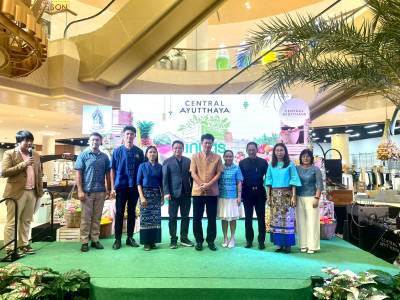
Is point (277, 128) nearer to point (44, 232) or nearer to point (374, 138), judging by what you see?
point (44, 232)

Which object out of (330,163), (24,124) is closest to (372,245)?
(330,163)

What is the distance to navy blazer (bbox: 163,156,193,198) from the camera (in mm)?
4292

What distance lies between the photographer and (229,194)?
4301 millimetres

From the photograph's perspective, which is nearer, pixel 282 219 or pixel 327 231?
pixel 282 219

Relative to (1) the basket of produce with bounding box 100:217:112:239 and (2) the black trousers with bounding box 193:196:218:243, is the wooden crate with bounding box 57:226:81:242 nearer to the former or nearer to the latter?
(1) the basket of produce with bounding box 100:217:112:239

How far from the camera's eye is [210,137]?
14.1 feet

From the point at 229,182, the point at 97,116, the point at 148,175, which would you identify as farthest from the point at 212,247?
the point at 97,116

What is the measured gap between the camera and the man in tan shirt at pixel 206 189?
4.18 meters

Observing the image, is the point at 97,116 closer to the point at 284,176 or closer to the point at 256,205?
the point at 256,205

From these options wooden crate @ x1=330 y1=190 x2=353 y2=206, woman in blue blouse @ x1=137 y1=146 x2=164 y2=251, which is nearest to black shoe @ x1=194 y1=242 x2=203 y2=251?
woman in blue blouse @ x1=137 y1=146 x2=164 y2=251

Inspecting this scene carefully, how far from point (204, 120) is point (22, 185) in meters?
3.43

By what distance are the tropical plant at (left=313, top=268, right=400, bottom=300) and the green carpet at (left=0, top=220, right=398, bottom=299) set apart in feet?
0.71

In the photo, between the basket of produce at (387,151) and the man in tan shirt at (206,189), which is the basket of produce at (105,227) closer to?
the man in tan shirt at (206,189)

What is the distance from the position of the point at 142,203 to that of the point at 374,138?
14688 millimetres
